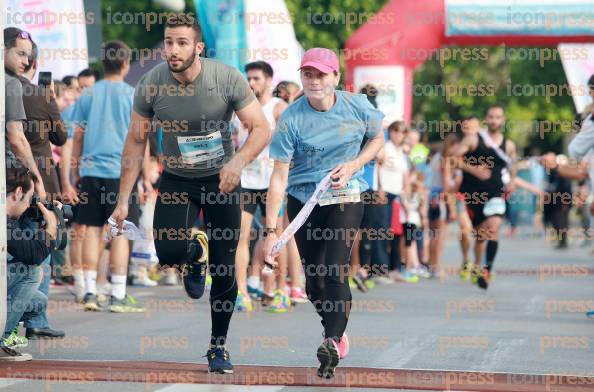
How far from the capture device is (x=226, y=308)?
7.97m

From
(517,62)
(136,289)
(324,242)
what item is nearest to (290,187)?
(324,242)

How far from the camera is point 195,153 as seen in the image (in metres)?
7.90

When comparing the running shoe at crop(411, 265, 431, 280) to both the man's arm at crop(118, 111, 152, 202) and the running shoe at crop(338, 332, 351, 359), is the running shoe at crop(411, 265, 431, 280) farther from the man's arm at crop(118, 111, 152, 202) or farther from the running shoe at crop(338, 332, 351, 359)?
the man's arm at crop(118, 111, 152, 202)

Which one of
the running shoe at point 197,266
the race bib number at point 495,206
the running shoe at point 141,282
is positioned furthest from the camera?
the race bib number at point 495,206

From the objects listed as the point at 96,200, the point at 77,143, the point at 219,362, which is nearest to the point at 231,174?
the point at 219,362

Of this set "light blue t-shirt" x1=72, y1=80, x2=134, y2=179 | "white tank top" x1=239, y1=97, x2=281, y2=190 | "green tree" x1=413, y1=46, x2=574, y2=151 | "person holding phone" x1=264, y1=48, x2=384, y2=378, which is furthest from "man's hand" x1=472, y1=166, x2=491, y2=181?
"green tree" x1=413, y1=46, x2=574, y2=151

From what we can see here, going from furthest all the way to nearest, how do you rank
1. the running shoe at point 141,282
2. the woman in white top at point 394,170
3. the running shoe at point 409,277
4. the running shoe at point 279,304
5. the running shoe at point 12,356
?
the running shoe at point 409,277
the woman in white top at point 394,170
the running shoe at point 141,282
the running shoe at point 279,304
the running shoe at point 12,356

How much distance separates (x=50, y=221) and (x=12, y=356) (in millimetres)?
884

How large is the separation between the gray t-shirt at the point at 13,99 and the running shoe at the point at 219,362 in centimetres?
236

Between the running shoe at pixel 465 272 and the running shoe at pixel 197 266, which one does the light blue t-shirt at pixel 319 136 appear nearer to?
the running shoe at pixel 197 266

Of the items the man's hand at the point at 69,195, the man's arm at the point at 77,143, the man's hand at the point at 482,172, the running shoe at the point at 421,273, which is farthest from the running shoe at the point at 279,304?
the running shoe at the point at 421,273

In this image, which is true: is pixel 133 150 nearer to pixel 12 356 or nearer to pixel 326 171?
pixel 326 171

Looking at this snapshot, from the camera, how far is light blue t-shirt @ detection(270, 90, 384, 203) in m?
8.04

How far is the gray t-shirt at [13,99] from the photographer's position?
8945 mm
